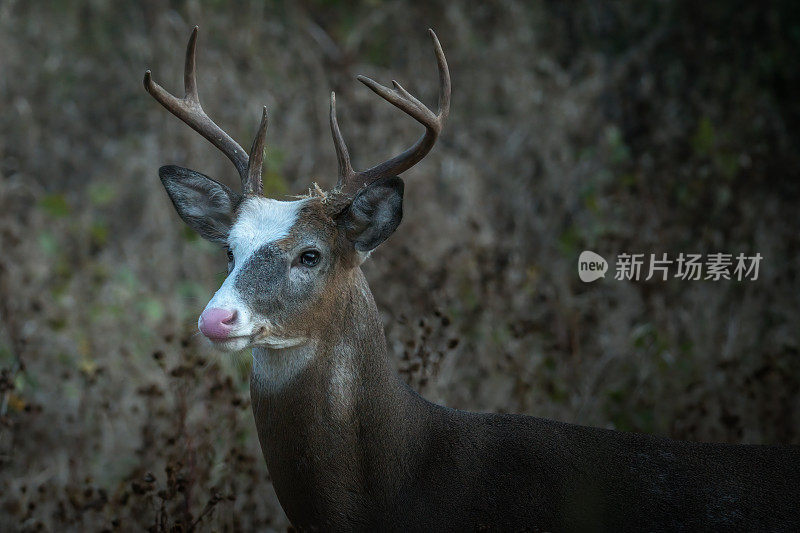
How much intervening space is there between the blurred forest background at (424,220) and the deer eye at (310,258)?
102 centimetres

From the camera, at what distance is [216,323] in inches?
116

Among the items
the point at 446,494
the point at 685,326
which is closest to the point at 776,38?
the point at 685,326

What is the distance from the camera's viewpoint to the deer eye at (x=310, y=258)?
131 inches

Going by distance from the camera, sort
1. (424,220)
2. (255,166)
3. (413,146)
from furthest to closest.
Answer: (424,220)
(255,166)
(413,146)

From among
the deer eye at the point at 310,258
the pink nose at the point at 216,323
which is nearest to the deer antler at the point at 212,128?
the deer eye at the point at 310,258

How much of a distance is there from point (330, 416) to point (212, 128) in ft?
4.33

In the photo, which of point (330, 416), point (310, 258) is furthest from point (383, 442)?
point (310, 258)

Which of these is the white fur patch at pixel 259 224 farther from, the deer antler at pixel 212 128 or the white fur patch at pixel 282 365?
the white fur patch at pixel 282 365

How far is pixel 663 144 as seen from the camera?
738cm

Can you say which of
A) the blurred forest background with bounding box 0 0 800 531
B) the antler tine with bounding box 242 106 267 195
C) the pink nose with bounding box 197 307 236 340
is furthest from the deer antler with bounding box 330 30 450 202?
the blurred forest background with bounding box 0 0 800 531

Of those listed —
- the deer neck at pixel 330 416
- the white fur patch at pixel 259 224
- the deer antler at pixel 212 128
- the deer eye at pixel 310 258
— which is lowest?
the deer neck at pixel 330 416

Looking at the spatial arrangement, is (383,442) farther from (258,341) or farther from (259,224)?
(259,224)

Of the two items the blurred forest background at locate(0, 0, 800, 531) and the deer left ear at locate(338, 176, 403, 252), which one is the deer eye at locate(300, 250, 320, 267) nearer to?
the deer left ear at locate(338, 176, 403, 252)

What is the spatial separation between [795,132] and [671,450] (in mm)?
5187
